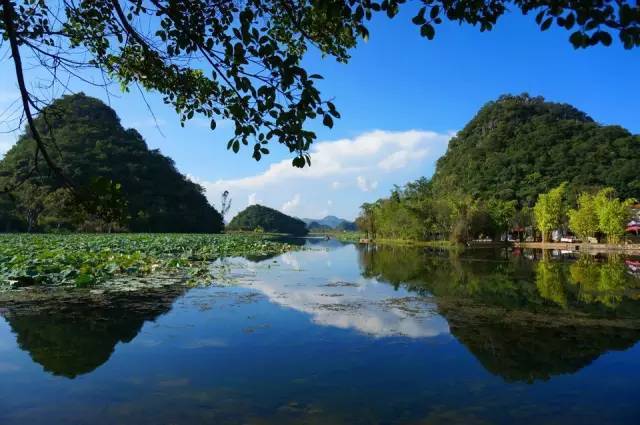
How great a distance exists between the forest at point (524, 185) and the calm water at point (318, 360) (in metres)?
31.6

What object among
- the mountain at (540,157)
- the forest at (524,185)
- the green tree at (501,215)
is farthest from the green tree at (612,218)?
the mountain at (540,157)

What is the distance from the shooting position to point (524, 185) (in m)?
60.2

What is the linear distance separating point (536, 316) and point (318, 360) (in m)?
4.98

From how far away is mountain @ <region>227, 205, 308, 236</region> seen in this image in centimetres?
12306

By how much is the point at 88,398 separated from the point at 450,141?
325 feet

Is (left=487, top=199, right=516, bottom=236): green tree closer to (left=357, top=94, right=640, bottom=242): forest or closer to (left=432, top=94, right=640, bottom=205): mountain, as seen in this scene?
(left=357, top=94, right=640, bottom=242): forest

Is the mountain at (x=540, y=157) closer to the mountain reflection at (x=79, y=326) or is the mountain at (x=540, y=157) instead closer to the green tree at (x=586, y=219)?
the green tree at (x=586, y=219)

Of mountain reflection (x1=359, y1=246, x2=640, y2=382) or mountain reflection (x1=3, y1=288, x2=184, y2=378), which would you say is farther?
mountain reflection (x1=359, y1=246, x2=640, y2=382)

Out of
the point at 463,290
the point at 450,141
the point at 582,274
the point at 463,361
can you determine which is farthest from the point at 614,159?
the point at 463,361

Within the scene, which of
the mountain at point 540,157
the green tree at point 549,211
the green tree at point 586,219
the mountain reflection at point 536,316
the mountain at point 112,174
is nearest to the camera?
the mountain reflection at point 536,316

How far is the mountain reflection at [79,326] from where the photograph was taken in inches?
217

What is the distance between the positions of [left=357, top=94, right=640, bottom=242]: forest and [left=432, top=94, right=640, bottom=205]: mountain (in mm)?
126

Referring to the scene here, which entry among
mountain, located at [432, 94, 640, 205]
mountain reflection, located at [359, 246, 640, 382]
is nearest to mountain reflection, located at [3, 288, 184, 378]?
mountain reflection, located at [359, 246, 640, 382]

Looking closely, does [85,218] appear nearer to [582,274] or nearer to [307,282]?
[307,282]
